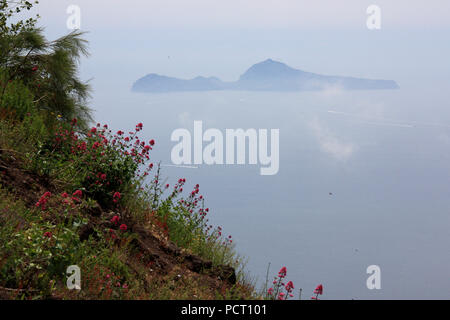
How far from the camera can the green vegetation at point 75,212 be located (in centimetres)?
442

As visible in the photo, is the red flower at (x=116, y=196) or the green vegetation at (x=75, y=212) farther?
the red flower at (x=116, y=196)

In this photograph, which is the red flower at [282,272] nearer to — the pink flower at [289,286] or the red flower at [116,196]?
the pink flower at [289,286]

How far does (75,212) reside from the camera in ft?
17.6

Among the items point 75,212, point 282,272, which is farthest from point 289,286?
point 75,212

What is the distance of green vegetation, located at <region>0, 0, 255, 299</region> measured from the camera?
174 inches

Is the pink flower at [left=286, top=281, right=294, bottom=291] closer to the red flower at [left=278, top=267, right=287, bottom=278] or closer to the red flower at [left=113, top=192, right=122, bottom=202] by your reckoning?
the red flower at [left=278, top=267, right=287, bottom=278]

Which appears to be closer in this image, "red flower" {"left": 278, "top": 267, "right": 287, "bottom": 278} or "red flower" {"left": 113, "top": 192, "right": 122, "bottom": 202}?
"red flower" {"left": 278, "top": 267, "right": 287, "bottom": 278}

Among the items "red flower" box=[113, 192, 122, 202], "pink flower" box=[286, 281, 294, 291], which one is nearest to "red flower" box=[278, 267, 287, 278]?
Result: "pink flower" box=[286, 281, 294, 291]

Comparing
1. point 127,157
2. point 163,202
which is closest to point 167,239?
point 163,202

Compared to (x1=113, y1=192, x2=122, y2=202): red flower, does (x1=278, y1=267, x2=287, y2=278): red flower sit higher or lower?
lower

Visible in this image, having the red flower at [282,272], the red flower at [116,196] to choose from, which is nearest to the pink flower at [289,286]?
the red flower at [282,272]
